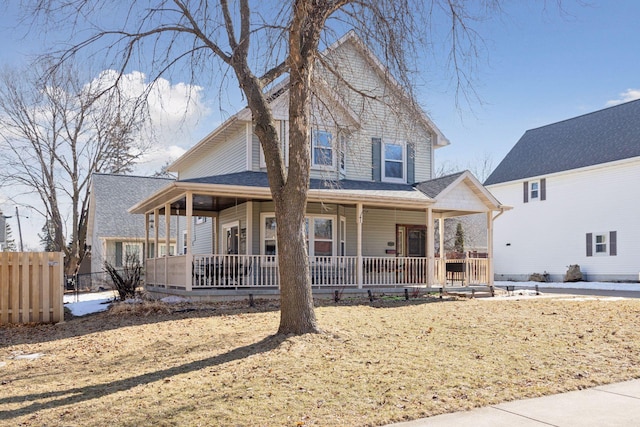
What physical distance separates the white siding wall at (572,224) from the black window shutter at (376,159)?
1365cm

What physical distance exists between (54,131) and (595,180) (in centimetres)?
2653

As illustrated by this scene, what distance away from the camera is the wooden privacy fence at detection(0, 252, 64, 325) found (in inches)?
464

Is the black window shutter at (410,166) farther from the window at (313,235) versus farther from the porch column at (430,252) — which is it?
the window at (313,235)

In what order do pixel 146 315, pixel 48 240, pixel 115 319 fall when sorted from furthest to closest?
pixel 48 240 → pixel 146 315 → pixel 115 319

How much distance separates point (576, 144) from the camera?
29.5 meters

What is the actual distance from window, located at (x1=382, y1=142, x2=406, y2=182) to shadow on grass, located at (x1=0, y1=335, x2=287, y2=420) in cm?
1263

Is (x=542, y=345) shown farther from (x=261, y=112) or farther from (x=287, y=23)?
(x=287, y=23)

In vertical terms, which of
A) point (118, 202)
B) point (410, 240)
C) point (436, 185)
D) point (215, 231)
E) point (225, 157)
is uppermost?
point (225, 157)

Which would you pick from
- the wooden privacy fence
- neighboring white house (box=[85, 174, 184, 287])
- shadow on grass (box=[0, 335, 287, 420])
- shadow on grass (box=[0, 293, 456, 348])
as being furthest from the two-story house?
neighboring white house (box=[85, 174, 184, 287])

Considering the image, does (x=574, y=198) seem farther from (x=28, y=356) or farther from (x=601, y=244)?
(x=28, y=356)

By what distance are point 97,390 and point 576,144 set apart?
95.8ft

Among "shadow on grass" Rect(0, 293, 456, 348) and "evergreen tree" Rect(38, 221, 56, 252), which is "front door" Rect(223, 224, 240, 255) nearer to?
"shadow on grass" Rect(0, 293, 456, 348)

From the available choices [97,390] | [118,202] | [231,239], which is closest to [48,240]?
[118,202]

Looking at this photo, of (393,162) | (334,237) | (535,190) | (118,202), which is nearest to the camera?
(334,237)
